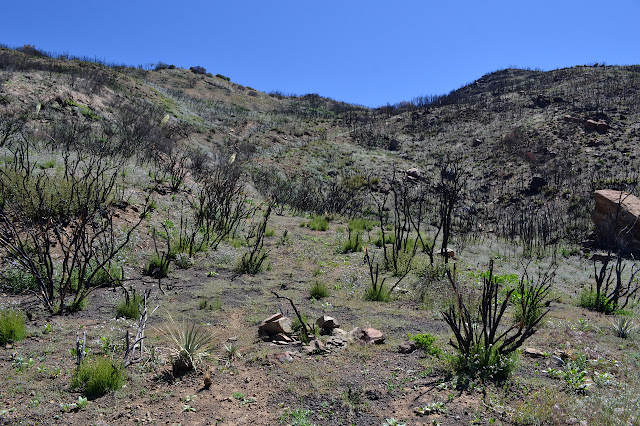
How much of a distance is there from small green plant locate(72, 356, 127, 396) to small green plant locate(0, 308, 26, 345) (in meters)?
1.09

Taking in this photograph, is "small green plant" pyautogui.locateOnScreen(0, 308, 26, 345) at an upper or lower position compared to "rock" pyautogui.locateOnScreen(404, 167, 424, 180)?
lower

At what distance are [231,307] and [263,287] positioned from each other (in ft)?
3.84

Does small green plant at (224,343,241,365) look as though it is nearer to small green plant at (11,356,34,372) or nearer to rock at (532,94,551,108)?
small green plant at (11,356,34,372)

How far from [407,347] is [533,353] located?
133 cm

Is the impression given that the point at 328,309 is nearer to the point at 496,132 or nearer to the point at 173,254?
the point at 173,254

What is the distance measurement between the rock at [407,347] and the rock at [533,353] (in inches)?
46.3

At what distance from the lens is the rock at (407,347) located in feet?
14.0

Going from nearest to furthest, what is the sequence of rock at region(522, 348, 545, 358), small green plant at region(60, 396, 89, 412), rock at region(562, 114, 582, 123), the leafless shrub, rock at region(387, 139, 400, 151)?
1. small green plant at region(60, 396, 89, 412)
2. rock at region(522, 348, 545, 358)
3. the leafless shrub
4. rock at region(562, 114, 582, 123)
5. rock at region(387, 139, 400, 151)

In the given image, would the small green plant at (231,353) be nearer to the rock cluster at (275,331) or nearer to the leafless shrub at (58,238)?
the rock cluster at (275,331)

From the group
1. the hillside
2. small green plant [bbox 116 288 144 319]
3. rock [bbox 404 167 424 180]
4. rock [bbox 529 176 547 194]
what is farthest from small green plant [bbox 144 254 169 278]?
rock [bbox 529 176 547 194]

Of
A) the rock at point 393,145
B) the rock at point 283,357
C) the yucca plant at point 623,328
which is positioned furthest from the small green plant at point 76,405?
the rock at point 393,145

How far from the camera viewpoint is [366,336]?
4.49 m

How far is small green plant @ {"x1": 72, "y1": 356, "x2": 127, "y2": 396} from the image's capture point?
3.18 m

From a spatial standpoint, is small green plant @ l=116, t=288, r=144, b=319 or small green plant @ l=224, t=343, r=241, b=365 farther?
small green plant @ l=116, t=288, r=144, b=319
